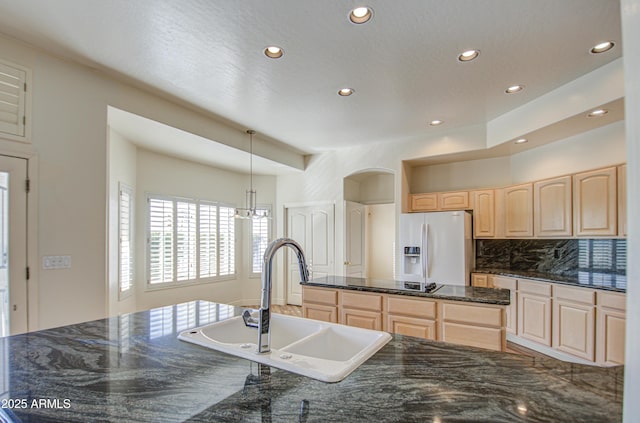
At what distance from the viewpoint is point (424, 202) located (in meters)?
5.02

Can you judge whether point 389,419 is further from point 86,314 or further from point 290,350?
point 86,314

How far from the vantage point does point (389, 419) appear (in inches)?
29.3

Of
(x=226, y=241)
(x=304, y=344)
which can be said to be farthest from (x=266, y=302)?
(x=226, y=241)

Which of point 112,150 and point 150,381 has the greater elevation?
point 112,150

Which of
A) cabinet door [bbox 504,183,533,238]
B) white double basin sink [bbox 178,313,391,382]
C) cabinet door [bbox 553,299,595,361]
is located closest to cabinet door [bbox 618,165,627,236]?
cabinet door [bbox 553,299,595,361]

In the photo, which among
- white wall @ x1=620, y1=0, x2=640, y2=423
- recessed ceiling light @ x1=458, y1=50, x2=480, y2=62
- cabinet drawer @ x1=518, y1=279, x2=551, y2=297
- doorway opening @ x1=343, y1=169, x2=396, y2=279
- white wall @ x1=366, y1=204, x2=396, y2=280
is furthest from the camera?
white wall @ x1=366, y1=204, x2=396, y2=280

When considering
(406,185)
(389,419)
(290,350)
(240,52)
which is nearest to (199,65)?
(240,52)

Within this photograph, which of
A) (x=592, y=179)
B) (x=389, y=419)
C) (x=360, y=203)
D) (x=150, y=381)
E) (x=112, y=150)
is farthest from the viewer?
(x=360, y=203)

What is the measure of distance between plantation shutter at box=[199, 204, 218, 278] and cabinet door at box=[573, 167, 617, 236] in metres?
5.24

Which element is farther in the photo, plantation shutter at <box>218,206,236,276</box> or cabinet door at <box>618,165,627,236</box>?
plantation shutter at <box>218,206,236,276</box>

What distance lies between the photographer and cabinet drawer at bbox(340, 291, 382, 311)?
Answer: 2.83 meters

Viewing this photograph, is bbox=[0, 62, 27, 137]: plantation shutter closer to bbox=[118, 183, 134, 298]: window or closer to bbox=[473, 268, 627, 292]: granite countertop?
bbox=[118, 183, 134, 298]: window

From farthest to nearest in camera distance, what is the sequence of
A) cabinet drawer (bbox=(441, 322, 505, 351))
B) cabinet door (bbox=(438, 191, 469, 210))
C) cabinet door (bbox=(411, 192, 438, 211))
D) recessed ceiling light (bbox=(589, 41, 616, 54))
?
cabinet door (bbox=(411, 192, 438, 211)) < cabinet door (bbox=(438, 191, 469, 210)) < recessed ceiling light (bbox=(589, 41, 616, 54)) < cabinet drawer (bbox=(441, 322, 505, 351))

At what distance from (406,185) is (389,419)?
4646 mm
